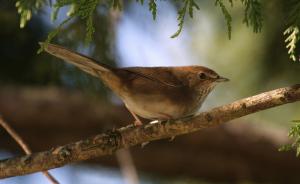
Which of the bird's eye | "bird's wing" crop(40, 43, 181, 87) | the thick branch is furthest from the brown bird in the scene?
the thick branch

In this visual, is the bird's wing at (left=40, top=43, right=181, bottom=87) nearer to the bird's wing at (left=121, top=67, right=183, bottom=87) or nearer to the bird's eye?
the bird's wing at (left=121, top=67, right=183, bottom=87)

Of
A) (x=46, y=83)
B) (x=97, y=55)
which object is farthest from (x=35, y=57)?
(x=97, y=55)

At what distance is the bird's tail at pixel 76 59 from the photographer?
451cm

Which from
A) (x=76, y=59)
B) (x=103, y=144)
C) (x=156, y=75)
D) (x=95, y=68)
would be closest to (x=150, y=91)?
(x=156, y=75)

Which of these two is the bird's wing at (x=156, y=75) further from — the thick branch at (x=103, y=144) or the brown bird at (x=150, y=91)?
the thick branch at (x=103, y=144)

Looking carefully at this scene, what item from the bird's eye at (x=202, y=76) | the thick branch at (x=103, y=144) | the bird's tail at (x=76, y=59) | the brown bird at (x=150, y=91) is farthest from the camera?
the bird's eye at (x=202, y=76)

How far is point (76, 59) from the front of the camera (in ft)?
15.3

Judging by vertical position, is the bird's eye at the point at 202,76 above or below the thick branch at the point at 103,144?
above

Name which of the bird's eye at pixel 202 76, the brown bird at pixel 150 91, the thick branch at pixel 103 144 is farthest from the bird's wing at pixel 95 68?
the thick branch at pixel 103 144

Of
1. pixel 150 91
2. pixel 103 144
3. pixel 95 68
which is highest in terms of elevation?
pixel 95 68

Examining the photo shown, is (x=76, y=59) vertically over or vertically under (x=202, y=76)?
under

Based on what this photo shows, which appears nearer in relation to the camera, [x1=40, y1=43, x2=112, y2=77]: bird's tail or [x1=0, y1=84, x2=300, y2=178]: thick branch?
[x1=0, y1=84, x2=300, y2=178]: thick branch

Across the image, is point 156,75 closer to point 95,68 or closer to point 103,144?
point 95,68

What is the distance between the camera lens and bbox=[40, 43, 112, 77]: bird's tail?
451cm
